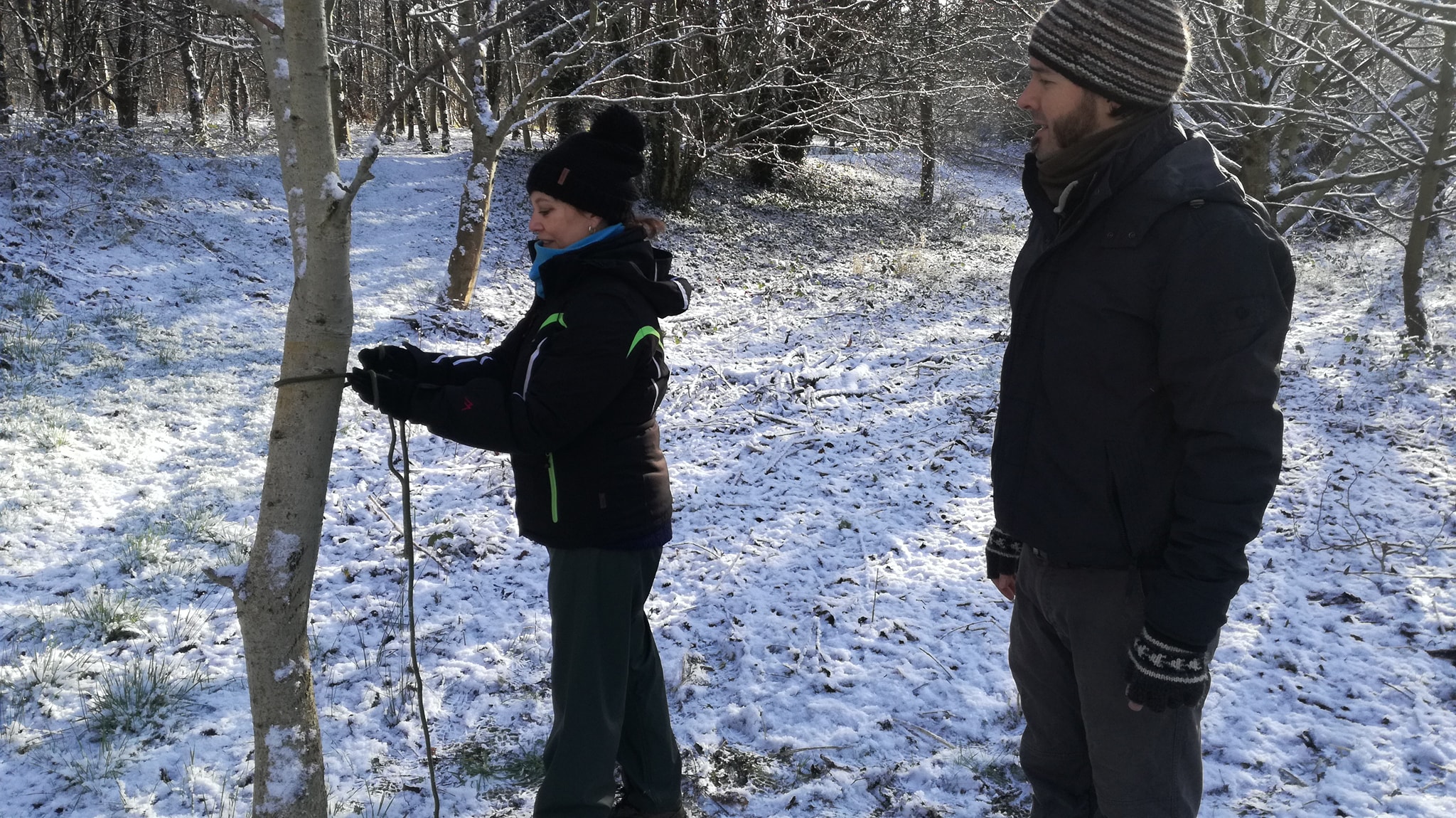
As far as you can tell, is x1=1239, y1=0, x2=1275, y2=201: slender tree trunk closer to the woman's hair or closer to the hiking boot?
the woman's hair

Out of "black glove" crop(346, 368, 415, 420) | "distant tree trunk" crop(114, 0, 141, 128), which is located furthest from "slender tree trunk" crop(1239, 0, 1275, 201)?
"distant tree trunk" crop(114, 0, 141, 128)

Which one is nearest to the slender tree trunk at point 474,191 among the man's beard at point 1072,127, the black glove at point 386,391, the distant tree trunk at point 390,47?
the distant tree trunk at point 390,47

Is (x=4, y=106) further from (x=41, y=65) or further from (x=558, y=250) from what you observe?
(x=558, y=250)

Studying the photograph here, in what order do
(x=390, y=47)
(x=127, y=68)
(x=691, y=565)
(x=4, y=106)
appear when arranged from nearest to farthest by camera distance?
(x=691, y=565) → (x=4, y=106) → (x=127, y=68) → (x=390, y=47)

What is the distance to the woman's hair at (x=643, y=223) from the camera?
2498mm

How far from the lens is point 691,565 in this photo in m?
4.64

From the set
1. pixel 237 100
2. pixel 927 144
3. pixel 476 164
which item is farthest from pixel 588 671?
pixel 237 100

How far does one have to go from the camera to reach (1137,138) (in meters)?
1.73

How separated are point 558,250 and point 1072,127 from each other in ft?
4.49

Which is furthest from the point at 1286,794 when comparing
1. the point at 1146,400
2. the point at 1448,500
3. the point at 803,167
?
the point at 803,167

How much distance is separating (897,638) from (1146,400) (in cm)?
250

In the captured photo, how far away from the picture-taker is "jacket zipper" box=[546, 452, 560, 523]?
7.70 feet

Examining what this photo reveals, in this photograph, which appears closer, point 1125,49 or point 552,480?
point 1125,49

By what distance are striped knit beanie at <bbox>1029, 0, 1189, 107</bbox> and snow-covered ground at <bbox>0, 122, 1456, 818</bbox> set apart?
2.31 meters
